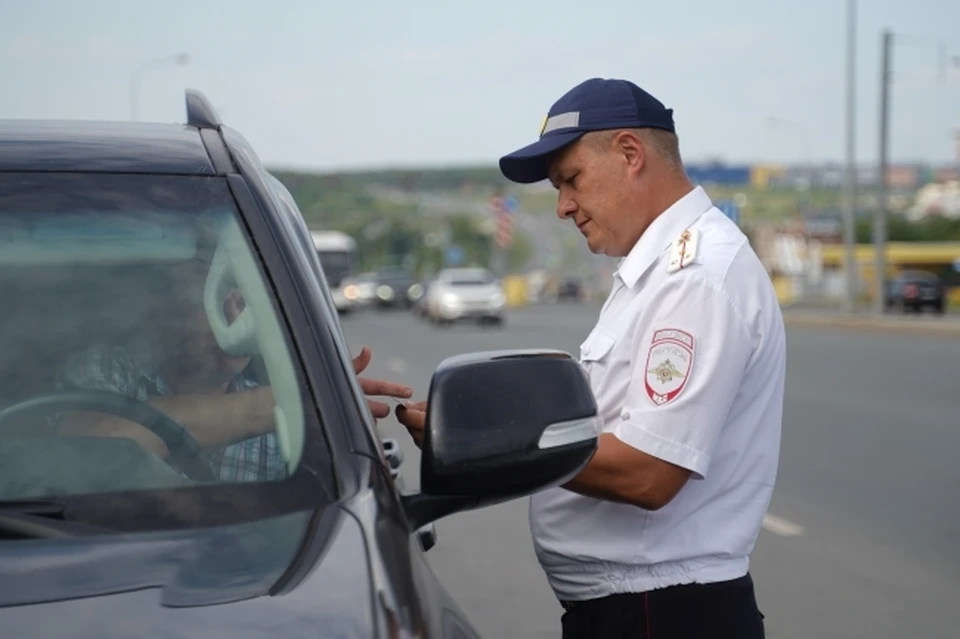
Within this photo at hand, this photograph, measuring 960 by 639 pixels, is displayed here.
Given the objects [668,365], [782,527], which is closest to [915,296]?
[782,527]

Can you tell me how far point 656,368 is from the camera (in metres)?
2.89

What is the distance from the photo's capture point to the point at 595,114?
3113 mm

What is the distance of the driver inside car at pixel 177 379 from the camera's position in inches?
98.4

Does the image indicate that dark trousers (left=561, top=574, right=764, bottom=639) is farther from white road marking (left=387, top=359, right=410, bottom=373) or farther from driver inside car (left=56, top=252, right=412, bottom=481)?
white road marking (left=387, top=359, right=410, bottom=373)

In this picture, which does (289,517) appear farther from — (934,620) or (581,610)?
(934,620)

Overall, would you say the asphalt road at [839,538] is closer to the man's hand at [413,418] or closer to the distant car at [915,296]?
the man's hand at [413,418]

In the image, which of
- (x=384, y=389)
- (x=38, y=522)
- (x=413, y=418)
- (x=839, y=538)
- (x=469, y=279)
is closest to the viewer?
(x=38, y=522)

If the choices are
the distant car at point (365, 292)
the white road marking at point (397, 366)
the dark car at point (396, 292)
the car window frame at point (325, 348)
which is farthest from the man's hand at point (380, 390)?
the dark car at point (396, 292)

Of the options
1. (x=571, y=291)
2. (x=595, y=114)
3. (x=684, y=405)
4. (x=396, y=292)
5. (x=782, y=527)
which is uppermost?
(x=595, y=114)

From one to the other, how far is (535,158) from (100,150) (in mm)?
858

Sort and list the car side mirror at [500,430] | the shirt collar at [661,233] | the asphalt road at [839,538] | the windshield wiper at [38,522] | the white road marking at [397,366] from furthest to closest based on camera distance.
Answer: the white road marking at [397,366]
the asphalt road at [839,538]
the shirt collar at [661,233]
the car side mirror at [500,430]
the windshield wiper at [38,522]

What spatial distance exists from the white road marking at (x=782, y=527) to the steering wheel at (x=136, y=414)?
6.67 m

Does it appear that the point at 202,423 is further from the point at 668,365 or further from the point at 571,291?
the point at 571,291

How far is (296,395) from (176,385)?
0.72 ft
